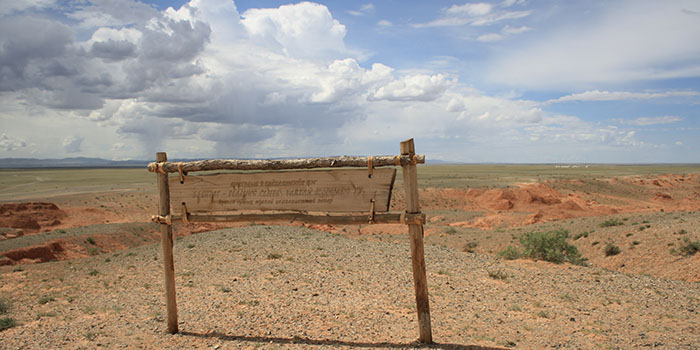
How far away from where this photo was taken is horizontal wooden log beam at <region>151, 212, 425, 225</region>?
5367mm

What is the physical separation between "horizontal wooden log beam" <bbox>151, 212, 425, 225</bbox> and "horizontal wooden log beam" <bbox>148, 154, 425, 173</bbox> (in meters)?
0.69

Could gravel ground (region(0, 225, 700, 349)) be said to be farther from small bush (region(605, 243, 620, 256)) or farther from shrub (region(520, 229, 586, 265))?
small bush (region(605, 243, 620, 256))

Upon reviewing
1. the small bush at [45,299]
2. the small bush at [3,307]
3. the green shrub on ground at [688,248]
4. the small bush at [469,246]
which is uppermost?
the small bush at [3,307]

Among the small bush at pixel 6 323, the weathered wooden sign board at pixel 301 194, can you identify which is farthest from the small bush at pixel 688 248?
the small bush at pixel 6 323

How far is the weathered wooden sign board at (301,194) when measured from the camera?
543 cm

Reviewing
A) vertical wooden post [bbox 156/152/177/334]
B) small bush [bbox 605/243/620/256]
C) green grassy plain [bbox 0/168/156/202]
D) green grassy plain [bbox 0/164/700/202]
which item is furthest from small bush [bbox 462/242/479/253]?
green grassy plain [bbox 0/168/156/202]

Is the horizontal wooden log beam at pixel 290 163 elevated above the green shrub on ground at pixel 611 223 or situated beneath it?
elevated above

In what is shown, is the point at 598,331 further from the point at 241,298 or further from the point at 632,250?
the point at 632,250

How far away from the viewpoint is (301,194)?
233 inches

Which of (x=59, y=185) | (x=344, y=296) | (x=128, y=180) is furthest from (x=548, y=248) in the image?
(x=128, y=180)

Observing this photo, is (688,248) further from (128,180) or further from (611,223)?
(128,180)

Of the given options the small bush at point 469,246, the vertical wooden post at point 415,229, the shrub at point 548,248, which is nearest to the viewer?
the vertical wooden post at point 415,229

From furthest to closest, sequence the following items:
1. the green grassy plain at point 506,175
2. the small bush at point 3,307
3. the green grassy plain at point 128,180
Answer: the green grassy plain at point 506,175 < the green grassy plain at point 128,180 < the small bush at point 3,307

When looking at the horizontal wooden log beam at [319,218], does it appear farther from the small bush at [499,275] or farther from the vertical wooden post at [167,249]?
the small bush at [499,275]
